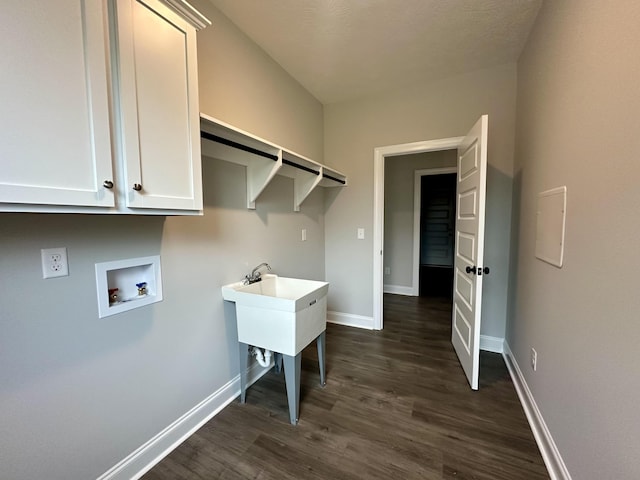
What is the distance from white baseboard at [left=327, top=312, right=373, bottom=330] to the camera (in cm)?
321

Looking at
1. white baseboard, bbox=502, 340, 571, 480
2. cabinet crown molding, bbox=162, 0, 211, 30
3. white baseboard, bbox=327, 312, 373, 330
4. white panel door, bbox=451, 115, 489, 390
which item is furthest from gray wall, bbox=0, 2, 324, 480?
white baseboard, bbox=502, 340, 571, 480

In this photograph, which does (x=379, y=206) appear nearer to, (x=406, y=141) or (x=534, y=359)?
(x=406, y=141)

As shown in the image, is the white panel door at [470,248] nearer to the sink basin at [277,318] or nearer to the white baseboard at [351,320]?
the white baseboard at [351,320]

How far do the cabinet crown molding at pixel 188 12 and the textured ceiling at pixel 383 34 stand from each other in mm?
617

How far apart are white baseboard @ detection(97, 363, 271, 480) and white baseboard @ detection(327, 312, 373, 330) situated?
150 cm

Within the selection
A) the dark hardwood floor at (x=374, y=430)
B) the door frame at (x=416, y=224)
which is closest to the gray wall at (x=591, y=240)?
the dark hardwood floor at (x=374, y=430)

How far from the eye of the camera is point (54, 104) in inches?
33.2

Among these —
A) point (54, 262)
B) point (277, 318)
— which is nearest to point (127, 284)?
point (54, 262)

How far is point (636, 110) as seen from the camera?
89 cm

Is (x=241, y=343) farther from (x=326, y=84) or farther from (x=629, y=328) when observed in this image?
(x=326, y=84)

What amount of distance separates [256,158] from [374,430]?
1.94 m

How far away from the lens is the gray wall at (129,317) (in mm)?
1002

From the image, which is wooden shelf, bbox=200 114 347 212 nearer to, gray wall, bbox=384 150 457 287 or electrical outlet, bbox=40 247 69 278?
electrical outlet, bbox=40 247 69 278

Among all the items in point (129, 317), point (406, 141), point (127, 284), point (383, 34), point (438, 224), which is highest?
→ point (383, 34)
